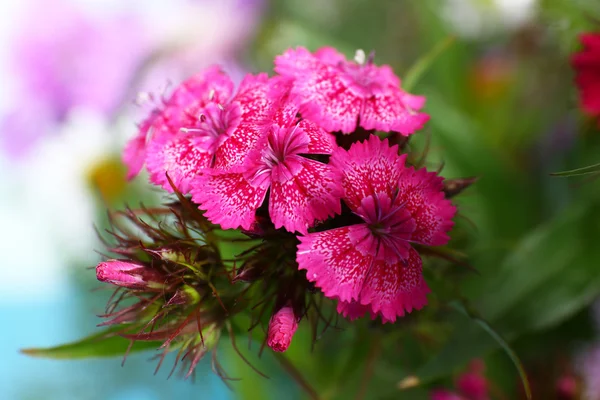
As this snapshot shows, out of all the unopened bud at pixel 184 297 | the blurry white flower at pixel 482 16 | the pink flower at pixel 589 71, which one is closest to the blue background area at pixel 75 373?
the unopened bud at pixel 184 297

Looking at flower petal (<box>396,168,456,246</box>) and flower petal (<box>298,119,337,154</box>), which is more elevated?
flower petal (<box>298,119,337,154</box>)

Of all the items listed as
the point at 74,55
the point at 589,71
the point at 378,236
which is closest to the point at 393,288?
the point at 378,236

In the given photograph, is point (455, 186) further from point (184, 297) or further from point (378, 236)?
point (184, 297)

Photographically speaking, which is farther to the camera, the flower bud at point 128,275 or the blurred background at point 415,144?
the blurred background at point 415,144

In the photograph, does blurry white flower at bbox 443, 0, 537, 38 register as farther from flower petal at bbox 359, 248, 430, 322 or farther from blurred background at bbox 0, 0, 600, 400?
flower petal at bbox 359, 248, 430, 322

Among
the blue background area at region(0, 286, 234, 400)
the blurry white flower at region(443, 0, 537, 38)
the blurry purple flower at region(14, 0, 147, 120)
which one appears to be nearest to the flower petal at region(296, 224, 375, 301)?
the blue background area at region(0, 286, 234, 400)

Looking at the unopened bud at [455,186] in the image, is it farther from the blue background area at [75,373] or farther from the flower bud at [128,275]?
the blue background area at [75,373]

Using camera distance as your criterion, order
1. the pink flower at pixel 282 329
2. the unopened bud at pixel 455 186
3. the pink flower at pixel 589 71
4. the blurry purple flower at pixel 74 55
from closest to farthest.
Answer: the pink flower at pixel 282 329 → the unopened bud at pixel 455 186 → the pink flower at pixel 589 71 → the blurry purple flower at pixel 74 55
